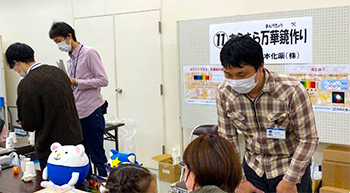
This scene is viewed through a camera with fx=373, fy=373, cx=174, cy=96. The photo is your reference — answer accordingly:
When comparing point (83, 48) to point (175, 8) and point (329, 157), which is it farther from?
point (329, 157)

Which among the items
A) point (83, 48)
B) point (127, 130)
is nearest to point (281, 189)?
point (83, 48)

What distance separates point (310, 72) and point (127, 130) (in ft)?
7.12

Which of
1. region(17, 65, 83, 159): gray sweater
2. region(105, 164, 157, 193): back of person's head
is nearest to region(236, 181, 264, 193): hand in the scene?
region(105, 164, 157, 193): back of person's head

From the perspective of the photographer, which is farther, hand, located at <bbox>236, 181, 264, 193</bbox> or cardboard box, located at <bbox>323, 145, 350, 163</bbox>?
cardboard box, located at <bbox>323, 145, 350, 163</bbox>

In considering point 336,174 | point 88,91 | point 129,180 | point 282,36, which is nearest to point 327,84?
point 282,36

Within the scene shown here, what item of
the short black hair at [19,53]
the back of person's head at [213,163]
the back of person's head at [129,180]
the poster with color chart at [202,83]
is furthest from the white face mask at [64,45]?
the back of person's head at [213,163]

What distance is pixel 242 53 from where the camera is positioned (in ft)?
5.12

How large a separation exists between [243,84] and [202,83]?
219cm

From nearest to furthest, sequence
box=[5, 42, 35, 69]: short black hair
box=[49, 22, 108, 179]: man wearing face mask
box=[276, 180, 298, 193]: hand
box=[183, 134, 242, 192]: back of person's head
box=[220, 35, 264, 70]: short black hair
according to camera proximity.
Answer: box=[183, 134, 242, 192]: back of person's head → box=[220, 35, 264, 70]: short black hair → box=[276, 180, 298, 193]: hand → box=[5, 42, 35, 69]: short black hair → box=[49, 22, 108, 179]: man wearing face mask

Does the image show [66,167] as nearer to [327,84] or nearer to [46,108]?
[46,108]

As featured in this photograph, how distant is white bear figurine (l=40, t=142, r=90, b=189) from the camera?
1992 mm

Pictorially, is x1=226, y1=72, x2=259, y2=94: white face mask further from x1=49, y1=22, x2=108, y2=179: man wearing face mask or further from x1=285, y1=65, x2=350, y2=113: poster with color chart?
x1=285, y1=65, x2=350, y2=113: poster with color chart

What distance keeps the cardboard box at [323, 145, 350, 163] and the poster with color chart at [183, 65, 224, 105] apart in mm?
1163

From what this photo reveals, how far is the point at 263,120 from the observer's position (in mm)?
1721
